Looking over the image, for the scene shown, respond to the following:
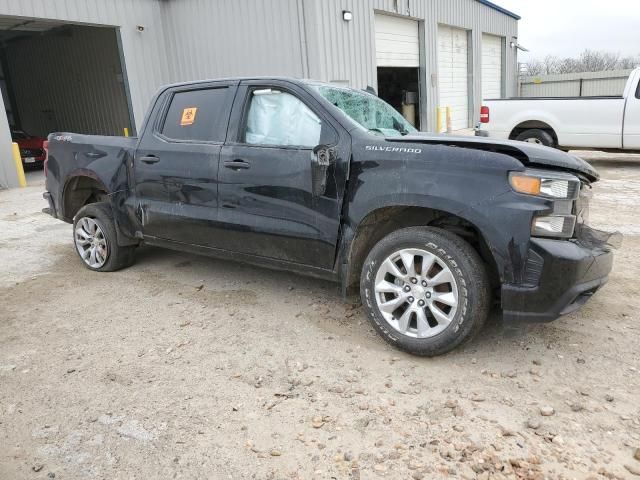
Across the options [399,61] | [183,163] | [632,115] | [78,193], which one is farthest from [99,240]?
[399,61]

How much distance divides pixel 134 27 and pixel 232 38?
2922 millimetres

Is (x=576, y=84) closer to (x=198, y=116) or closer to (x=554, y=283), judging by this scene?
(x=198, y=116)

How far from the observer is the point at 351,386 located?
307 centimetres

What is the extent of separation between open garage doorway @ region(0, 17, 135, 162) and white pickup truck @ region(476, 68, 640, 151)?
1242cm

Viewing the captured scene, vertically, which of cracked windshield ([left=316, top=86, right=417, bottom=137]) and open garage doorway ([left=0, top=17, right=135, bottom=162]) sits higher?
open garage doorway ([left=0, top=17, right=135, bottom=162])

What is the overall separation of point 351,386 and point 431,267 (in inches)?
34.4

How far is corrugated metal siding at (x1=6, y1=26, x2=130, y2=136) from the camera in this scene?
1902 centimetres

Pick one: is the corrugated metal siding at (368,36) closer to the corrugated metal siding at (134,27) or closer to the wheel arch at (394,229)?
the corrugated metal siding at (134,27)

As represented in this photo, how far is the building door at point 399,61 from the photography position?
15.3 metres

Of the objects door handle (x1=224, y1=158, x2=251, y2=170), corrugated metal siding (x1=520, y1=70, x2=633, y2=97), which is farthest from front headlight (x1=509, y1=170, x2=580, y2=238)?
corrugated metal siding (x1=520, y1=70, x2=633, y2=97)

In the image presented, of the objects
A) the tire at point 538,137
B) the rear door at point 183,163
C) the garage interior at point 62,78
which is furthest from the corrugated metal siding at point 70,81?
the rear door at point 183,163

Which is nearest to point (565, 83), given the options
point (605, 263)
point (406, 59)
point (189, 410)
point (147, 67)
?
point (406, 59)

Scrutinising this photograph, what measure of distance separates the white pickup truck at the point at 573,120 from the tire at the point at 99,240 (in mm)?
6967

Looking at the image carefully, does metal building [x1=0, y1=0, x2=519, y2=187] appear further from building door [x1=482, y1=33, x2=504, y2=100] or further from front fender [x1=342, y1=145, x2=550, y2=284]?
front fender [x1=342, y1=145, x2=550, y2=284]
